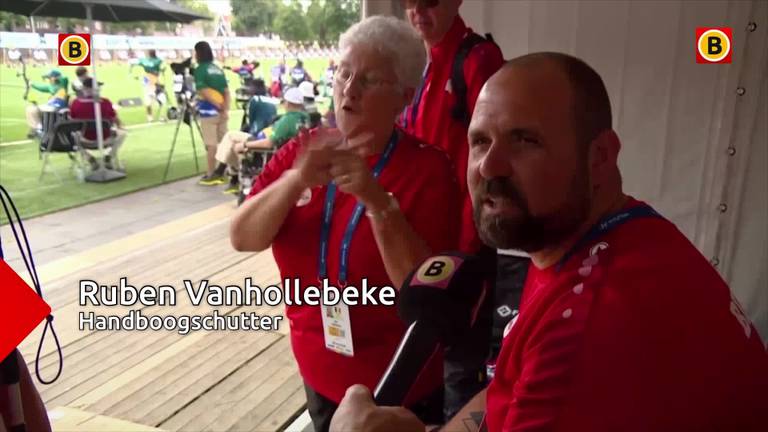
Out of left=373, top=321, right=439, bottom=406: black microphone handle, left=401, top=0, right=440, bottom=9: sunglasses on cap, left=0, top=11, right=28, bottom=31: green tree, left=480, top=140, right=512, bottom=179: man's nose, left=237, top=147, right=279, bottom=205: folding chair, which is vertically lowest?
left=237, top=147, right=279, bottom=205: folding chair

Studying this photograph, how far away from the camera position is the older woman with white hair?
1.31 metres

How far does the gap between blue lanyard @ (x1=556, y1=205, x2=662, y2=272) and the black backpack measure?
3.56 ft

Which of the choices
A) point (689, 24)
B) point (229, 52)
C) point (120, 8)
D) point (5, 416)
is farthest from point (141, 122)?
point (5, 416)

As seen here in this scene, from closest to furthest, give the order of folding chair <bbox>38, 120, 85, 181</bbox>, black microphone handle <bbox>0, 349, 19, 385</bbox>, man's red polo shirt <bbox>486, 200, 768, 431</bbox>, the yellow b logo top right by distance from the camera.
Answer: man's red polo shirt <bbox>486, 200, 768, 431</bbox> → black microphone handle <bbox>0, 349, 19, 385</bbox> → the yellow b logo top right → folding chair <bbox>38, 120, 85, 181</bbox>

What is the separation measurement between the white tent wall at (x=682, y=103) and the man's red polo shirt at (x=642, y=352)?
2.49 meters

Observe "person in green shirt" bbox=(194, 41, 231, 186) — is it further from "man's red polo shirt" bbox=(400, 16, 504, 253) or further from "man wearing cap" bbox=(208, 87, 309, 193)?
"man's red polo shirt" bbox=(400, 16, 504, 253)

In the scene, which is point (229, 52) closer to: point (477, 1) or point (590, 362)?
point (477, 1)

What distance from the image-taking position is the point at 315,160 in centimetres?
117

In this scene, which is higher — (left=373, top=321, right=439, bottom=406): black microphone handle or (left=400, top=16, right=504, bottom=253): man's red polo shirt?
(left=400, top=16, right=504, bottom=253): man's red polo shirt

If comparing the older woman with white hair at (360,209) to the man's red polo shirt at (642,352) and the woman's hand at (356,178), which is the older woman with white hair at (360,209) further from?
the man's red polo shirt at (642,352)

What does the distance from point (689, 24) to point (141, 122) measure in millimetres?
10912

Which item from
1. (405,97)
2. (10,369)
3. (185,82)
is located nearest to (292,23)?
(185,82)

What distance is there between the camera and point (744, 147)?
2.89m

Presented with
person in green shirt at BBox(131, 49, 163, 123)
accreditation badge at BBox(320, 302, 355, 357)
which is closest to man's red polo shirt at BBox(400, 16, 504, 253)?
accreditation badge at BBox(320, 302, 355, 357)
